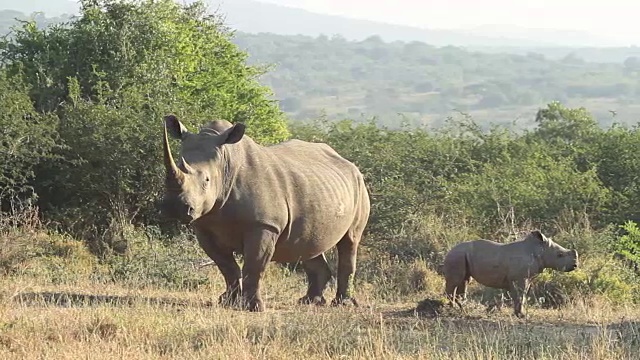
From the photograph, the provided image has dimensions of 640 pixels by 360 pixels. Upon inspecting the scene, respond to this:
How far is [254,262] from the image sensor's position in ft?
36.4

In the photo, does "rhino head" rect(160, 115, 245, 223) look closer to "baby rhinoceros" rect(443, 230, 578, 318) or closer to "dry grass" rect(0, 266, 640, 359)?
"dry grass" rect(0, 266, 640, 359)

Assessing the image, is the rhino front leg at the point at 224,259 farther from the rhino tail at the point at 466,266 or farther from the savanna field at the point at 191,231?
the rhino tail at the point at 466,266

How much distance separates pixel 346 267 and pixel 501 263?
1.99 meters

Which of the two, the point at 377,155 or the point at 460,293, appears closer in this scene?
the point at 460,293

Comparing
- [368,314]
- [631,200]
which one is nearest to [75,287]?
[368,314]

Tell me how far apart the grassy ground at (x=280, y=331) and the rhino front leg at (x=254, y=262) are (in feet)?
0.81

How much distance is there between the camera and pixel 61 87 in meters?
20.2

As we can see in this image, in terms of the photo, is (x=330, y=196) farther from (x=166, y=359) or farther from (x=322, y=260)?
(x=166, y=359)

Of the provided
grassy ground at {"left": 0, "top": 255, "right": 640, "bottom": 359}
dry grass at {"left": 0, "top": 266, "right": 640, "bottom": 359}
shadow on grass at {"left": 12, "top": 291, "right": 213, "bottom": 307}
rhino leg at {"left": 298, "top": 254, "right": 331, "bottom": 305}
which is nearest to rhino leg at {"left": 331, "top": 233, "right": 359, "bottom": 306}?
rhino leg at {"left": 298, "top": 254, "right": 331, "bottom": 305}

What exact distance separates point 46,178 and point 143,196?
1746mm

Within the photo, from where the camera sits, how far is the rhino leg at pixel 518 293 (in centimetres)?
1170

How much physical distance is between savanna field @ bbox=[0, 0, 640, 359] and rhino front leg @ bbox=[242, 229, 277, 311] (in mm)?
405

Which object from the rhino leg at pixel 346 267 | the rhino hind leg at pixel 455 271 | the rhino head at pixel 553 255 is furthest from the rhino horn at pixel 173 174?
the rhino head at pixel 553 255

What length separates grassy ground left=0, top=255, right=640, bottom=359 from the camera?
8344mm
